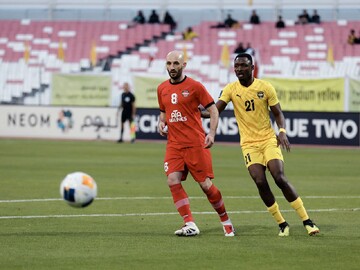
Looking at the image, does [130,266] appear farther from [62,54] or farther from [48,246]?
[62,54]

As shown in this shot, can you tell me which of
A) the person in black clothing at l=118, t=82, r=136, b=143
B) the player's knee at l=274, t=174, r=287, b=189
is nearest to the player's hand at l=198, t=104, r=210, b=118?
the player's knee at l=274, t=174, r=287, b=189

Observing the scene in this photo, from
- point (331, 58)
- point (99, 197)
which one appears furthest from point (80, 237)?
point (331, 58)

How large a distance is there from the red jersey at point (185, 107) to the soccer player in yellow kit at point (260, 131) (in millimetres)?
474

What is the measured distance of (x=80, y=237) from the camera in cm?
1225

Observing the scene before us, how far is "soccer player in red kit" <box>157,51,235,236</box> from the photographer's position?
1287 centimetres

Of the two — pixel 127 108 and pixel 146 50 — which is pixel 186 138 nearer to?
pixel 127 108

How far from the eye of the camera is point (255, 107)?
1302 centimetres

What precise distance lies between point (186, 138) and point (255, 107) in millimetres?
980

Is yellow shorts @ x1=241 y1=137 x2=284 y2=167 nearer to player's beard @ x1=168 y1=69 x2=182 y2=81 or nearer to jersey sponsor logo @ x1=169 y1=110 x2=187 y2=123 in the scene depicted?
jersey sponsor logo @ x1=169 y1=110 x2=187 y2=123

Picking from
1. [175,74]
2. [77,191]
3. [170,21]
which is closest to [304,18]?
[170,21]

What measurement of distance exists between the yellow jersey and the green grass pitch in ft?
4.15

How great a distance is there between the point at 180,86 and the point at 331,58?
35545 mm

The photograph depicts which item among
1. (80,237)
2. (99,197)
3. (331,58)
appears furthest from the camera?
(331,58)

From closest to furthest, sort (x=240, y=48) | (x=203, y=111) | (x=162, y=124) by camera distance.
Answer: (x=203, y=111) → (x=162, y=124) → (x=240, y=48)
